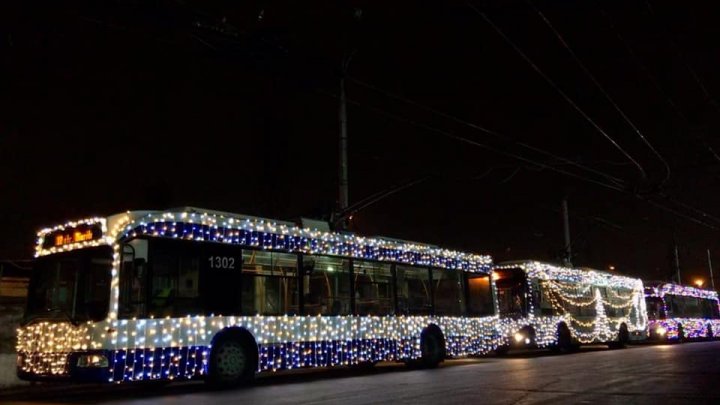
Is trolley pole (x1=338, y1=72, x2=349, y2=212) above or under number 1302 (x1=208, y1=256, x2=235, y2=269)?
above

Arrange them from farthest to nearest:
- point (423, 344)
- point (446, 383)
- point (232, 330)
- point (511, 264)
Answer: point (511, 264) < point (423, 344) < point (232, 330) < point (446, 383)

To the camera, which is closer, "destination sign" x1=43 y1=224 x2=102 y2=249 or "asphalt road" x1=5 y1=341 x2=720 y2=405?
"asphalt road" x1=5 y1=341 x2=720 y2=405

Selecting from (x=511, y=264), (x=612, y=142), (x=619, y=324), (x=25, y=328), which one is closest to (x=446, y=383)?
(x=25, y=328)

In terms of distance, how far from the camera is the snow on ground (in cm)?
1424

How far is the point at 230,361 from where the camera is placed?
12.5 metres

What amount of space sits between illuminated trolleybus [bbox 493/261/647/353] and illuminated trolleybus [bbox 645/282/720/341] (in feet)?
16.0

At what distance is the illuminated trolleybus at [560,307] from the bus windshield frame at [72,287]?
12.5 metres

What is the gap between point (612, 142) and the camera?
19406 mm

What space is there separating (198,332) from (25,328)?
2.87m

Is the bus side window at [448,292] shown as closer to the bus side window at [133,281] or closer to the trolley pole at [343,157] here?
the trolley pole at [343,157]

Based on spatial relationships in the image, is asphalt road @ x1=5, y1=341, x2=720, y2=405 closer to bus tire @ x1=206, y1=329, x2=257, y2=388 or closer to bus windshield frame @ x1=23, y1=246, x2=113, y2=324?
bus tire @ x1=206, y1=329, x2=257, y2=388

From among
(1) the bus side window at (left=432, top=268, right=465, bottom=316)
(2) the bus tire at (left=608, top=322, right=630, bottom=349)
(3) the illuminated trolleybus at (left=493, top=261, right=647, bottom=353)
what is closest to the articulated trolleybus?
(1) the bus side window at (left=432, top=268, right=465, bottom=316)

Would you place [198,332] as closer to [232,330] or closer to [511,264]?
[232,330]

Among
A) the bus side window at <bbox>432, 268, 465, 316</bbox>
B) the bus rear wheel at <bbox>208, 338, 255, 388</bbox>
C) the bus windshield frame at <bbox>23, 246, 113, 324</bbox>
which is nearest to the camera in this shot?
the bus windshield frame at <bbox>23, 246, 113, 324</bbox>
